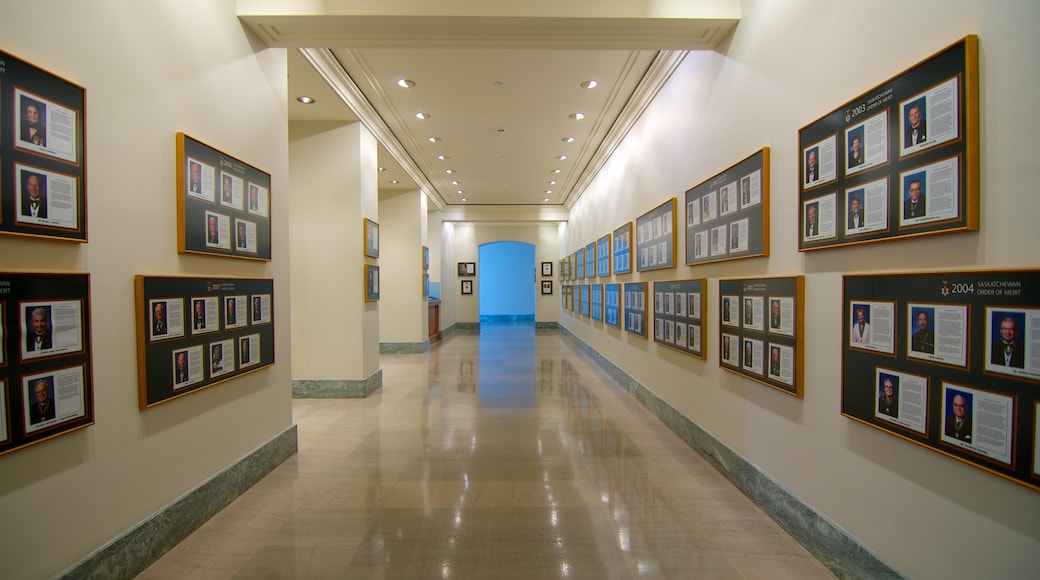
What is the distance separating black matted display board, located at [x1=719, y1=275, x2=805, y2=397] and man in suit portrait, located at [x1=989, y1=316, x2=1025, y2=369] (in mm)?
1097

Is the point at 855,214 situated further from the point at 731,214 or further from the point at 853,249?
the point at 731,214

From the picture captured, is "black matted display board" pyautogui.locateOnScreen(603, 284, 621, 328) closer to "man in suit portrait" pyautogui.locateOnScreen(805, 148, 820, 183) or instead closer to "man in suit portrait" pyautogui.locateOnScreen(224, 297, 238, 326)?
"man in suit portrait" pyautogui.locateOnScreen(805, 148, 820, 183)

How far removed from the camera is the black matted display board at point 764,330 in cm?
274

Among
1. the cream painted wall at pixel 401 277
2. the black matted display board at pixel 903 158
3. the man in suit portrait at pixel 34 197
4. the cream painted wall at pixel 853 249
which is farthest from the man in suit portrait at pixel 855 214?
the cream painted wall at pixel 401 277

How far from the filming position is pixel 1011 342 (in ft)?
5.12

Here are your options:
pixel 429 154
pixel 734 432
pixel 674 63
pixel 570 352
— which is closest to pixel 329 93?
pixel 429 154

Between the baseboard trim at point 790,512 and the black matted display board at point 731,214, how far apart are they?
1603 mm

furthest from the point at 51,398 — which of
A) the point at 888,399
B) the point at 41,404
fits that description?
the point at 888,399

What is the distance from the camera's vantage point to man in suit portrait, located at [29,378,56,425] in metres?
1.91

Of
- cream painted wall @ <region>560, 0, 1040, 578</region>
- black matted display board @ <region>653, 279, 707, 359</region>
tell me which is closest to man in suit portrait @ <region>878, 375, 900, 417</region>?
cream painted wall @ <region>560, 0, 1040, 578</region>

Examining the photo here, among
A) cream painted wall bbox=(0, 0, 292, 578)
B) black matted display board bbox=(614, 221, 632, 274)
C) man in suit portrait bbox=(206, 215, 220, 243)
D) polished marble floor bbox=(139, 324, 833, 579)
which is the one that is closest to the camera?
cream painted wall bbox=(0, 0, 292, 578)

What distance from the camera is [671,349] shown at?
16.1 feet

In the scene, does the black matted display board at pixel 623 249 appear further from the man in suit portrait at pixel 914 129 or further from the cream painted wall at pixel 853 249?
the man in suit portrait at pixel 914 129

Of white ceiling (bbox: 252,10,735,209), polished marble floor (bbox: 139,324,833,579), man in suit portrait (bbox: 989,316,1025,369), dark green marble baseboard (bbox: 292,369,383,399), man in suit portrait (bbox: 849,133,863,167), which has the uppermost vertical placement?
white ceiling (bbox: 252,10,735,209)
